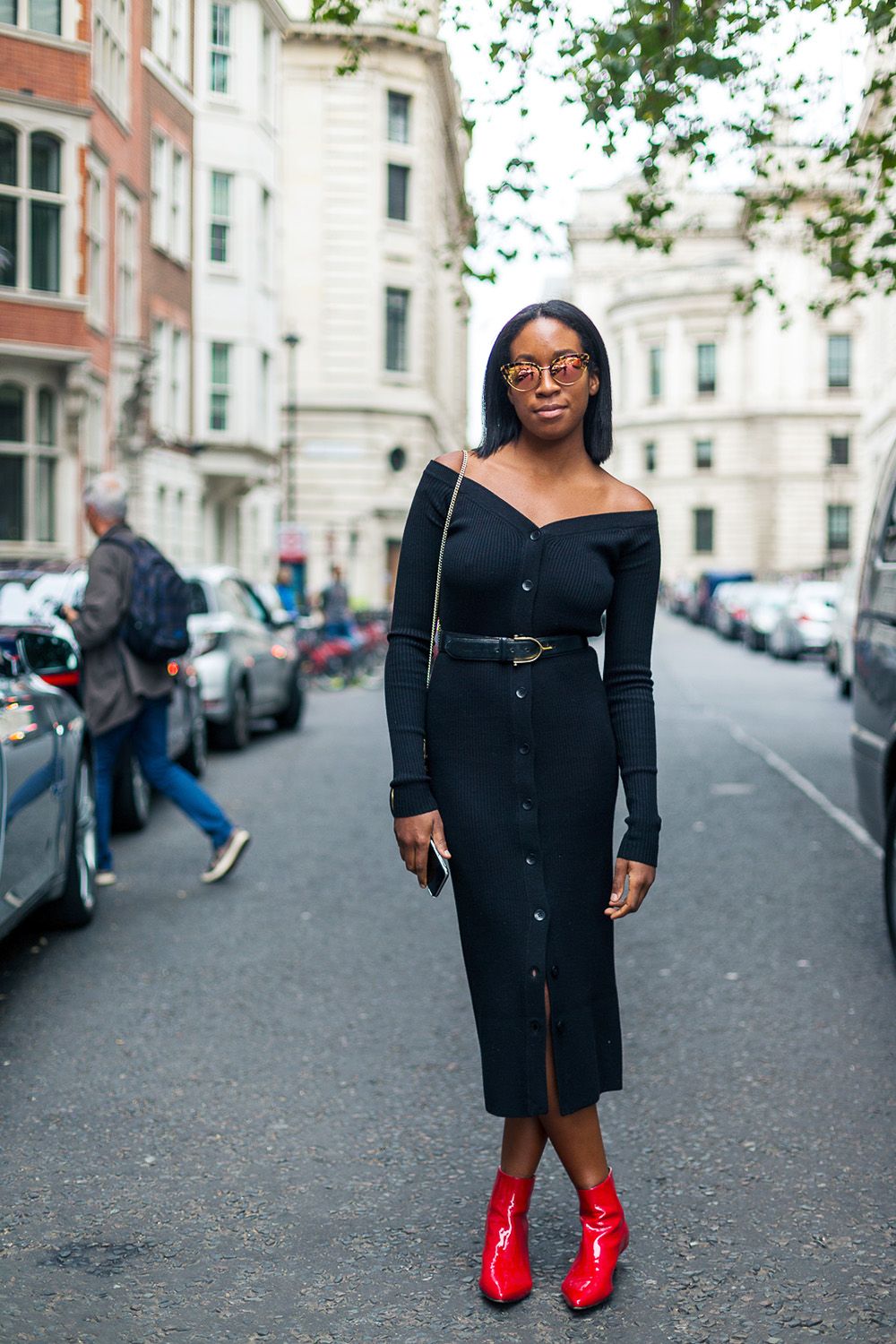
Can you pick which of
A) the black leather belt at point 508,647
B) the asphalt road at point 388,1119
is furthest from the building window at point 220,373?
the black leather belt at point 508,647

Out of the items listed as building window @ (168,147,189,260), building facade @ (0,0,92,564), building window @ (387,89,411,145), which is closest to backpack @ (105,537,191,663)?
building facade @ (0,0,92,564)

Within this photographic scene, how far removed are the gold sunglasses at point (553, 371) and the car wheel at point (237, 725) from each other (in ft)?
36.3

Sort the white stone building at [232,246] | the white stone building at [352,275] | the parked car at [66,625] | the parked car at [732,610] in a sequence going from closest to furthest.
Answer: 1. the parked car at [66,625]
2. the white stone building at [232,246]
3. the parked car at [732,610]
4. the white stone building at [352,275]

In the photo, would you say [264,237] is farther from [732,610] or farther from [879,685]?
[879,685]

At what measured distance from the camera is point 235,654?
14242mm

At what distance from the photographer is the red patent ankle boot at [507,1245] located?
351cm

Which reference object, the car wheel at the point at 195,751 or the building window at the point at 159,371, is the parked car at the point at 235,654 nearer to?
the car wheel at the point at 195,751

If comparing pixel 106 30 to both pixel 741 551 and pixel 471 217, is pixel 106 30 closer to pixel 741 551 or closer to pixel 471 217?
pixel 471 217

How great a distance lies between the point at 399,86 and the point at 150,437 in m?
26.6

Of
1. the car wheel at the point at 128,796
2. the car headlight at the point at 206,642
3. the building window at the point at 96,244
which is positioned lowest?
the car wheel at the point at 128,796

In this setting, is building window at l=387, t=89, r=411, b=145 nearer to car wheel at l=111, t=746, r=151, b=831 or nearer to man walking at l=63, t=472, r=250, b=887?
car wheel at l=111, t=746, r=151, b=831

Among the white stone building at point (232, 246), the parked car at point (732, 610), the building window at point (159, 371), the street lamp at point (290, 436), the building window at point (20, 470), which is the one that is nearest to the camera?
the building window at point (20, 470)

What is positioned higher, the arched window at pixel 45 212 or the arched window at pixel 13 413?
the arched window at pixel 45 212

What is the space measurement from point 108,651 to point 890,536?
355 centimetres
